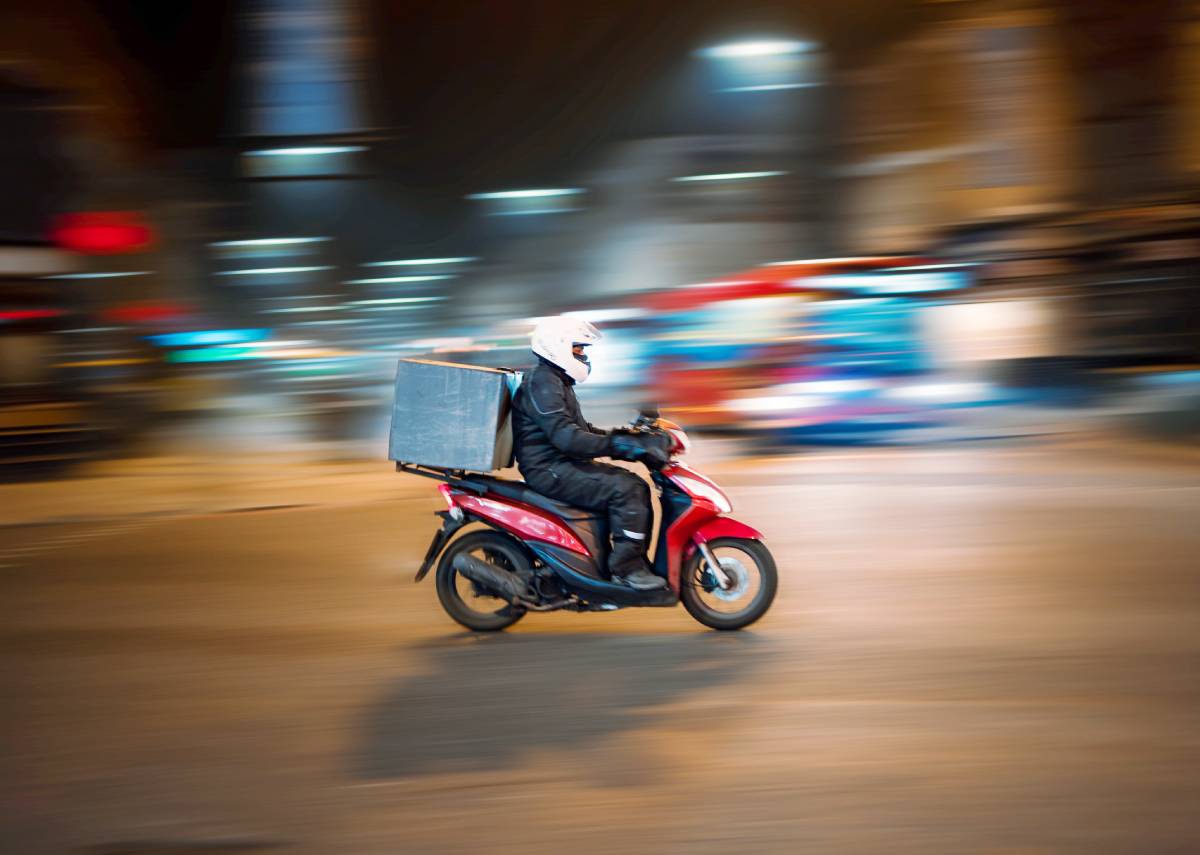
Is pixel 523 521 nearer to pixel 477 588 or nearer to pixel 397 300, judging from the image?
pixel 477 588

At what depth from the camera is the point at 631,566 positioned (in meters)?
5.79

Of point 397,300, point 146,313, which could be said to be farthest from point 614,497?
point 397,300

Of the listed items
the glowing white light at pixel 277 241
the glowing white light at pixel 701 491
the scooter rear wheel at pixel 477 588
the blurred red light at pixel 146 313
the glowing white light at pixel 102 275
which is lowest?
the scooter rear wheel at pixel 477 588

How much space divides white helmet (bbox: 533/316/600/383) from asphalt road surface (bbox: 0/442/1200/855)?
1.40m

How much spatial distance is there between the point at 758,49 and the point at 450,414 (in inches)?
502

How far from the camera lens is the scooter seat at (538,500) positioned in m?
5.86

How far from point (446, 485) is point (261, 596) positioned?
5.61 feet

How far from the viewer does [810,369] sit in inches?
519

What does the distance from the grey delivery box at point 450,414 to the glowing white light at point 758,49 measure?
12457 mm

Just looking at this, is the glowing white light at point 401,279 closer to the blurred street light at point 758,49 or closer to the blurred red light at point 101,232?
the blurred red light at point 101,232

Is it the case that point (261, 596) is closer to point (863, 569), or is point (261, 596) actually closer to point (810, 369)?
point (863, 569)

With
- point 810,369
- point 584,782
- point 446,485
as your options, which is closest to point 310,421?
point 810,369

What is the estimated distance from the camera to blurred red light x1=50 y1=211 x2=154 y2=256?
14.1 m

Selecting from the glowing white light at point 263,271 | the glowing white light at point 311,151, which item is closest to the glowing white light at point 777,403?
the glowing white light at point 311,151
